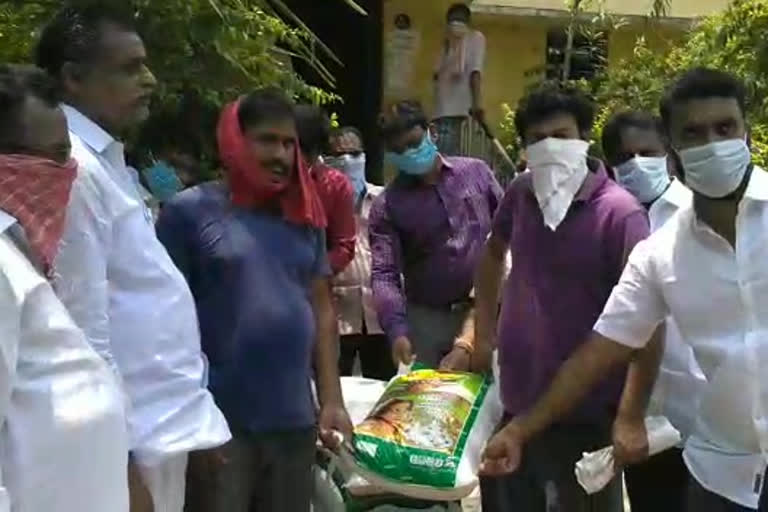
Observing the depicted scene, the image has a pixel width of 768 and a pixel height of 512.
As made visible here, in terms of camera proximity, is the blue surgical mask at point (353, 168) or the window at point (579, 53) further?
the window at point (579, 53)

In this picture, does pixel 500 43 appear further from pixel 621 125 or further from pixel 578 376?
pixel 578 376

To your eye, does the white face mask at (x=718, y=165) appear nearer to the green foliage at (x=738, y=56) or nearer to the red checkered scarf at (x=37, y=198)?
the red checkered scarf at (x=37, y=198)

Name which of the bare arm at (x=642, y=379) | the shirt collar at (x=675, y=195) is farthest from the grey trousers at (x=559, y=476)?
the shirt collar at (x=675, y=195)

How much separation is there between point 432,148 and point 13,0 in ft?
6.37

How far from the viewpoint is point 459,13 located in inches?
465

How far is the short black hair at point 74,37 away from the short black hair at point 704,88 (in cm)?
144

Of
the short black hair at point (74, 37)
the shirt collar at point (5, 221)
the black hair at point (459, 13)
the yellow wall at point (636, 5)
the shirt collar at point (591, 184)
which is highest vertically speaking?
the yellow wall at point (636, 5)

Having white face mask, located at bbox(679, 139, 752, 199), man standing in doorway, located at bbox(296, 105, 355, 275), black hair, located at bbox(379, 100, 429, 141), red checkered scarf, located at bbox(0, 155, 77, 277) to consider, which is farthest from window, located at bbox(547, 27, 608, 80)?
red checkered scarf, located at bbox(0, 155, 77, 277)

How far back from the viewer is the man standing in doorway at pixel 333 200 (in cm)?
607

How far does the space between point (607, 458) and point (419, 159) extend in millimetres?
2250

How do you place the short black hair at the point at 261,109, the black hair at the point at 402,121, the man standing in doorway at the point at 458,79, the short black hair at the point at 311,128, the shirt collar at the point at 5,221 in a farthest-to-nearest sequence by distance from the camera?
the man standing in doorway at the point at 458,79 → the black hair at the point at 402,121 → the short black hair at the point at 311,128 → the short black hair at the point at 261,109 → the shirt collar at the point at 5,221

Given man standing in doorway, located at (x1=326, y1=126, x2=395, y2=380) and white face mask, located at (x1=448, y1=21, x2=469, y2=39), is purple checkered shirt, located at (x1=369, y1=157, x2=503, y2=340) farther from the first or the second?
white face mask, located at (x1=448, y1=21, x2=469, y2=39)

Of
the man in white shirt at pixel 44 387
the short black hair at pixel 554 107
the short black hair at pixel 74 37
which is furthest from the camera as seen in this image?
the short black hair at pixel 554 107

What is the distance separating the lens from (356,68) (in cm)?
1286
